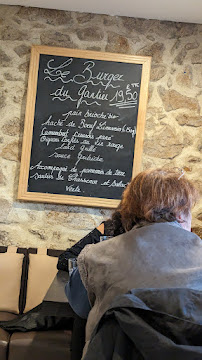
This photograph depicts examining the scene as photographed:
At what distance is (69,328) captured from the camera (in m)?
3.30

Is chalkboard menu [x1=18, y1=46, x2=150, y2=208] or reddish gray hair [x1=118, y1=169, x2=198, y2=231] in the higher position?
chalkboard menu [x1=18, y1=46, x2=150, y2=208]

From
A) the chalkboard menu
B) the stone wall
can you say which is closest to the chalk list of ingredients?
the chalkboard menu

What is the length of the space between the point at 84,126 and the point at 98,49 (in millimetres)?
634

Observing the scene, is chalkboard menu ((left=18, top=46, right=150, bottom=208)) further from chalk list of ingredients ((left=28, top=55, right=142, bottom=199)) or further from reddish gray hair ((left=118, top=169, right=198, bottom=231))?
reddish gray hair ((left=118, top=169, right=198, bottom=231))

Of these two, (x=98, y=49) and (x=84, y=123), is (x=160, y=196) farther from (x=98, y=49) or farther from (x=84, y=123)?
(x=98, y=49)

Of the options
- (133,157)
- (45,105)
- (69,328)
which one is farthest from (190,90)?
(69,328)

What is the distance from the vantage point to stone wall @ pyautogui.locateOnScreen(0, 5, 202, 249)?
4.12 metres

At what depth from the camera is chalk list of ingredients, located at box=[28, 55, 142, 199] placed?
4.12 metres

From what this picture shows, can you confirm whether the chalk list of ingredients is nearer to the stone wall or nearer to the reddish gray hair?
the stone wall

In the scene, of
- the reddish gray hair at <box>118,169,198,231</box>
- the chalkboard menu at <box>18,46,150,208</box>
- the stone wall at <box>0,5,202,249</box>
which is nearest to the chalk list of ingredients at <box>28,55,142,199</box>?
the chalkboard menu at <box>18,46,150,208</box>

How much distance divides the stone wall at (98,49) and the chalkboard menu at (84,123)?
94 millimetres

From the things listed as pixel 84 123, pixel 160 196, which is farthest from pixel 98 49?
pixel 160 196

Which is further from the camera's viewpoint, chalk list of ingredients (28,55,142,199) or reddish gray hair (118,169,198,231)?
chalk list of ingredients (28,55,142,199)

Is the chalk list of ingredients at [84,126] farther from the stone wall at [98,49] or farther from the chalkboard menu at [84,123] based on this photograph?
the stone wall at [98,49]
